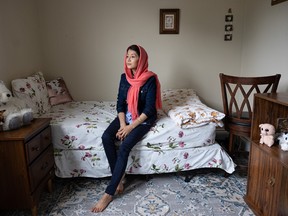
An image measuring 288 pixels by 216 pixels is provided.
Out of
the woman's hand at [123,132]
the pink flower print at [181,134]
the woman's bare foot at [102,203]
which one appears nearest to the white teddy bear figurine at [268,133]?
the pink flower print at [181,134]

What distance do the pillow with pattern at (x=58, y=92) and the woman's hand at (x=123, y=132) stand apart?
1.12 metres

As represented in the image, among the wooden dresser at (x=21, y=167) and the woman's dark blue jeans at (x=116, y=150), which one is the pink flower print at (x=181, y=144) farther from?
the wooden dresser at (x=21, y=167)

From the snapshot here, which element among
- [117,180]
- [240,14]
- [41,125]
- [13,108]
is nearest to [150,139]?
[117,180]

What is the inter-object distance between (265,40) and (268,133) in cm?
124

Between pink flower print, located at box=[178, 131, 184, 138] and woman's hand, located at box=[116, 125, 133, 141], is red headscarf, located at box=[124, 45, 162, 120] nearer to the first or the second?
woman's hand, located at box=[116, 125, 133, 141]

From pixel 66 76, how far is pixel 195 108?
5.62 ft

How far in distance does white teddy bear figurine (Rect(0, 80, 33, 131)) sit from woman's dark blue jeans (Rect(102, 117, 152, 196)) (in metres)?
0.60

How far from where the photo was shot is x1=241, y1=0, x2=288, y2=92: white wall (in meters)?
2.04

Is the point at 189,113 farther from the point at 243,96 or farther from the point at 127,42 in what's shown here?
the point at 127,42

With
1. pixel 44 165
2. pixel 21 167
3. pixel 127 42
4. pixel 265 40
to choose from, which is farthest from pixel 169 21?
pixel 21 167

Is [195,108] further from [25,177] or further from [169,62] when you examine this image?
[25,177]

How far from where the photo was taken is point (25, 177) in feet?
4.77

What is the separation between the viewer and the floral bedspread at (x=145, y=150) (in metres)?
1.93

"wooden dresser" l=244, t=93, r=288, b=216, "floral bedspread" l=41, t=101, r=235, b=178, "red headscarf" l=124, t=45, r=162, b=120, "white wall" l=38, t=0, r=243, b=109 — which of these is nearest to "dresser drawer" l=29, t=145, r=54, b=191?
"floral bedspread" l=41, t=101, r=235, b=178
